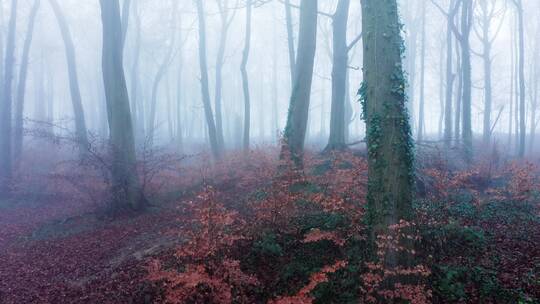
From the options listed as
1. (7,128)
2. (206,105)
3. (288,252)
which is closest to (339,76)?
(206,105)

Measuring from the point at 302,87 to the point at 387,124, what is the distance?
703 cm

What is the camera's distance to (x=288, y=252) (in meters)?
8.05

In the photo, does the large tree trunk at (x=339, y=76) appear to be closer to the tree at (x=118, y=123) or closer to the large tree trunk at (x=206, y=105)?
the large tree trunk at (x=206, y=105)

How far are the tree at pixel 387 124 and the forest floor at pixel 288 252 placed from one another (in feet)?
1.42

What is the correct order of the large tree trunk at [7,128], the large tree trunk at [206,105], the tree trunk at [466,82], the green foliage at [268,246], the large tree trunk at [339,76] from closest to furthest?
the green foliage at [268,246] < the large tree trunk at [339,76] < the large tree trunk at [7,128] < the tree trunk at [466,82] < the large tree trunk at [206,105]

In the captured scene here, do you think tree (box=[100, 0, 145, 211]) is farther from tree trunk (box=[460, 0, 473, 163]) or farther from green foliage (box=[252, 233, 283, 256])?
tree trunk (box=[460, 0, 473, 163])

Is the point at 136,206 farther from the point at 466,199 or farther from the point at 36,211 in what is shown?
the point at 466,199

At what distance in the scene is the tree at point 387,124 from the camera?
6.21 meters

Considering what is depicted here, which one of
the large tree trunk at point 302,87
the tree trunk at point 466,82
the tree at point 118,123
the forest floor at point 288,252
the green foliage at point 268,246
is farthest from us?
the tree trunk at point 466,82

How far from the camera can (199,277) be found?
20.7ft

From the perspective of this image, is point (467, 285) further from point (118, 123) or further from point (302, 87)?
point (118, 123)

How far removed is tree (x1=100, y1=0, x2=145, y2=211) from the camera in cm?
1276

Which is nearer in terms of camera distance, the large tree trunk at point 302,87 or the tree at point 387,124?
the tree at point 387,124

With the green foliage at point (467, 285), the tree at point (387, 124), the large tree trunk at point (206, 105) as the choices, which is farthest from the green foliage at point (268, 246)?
the large tree trunk at point (206, 105)
